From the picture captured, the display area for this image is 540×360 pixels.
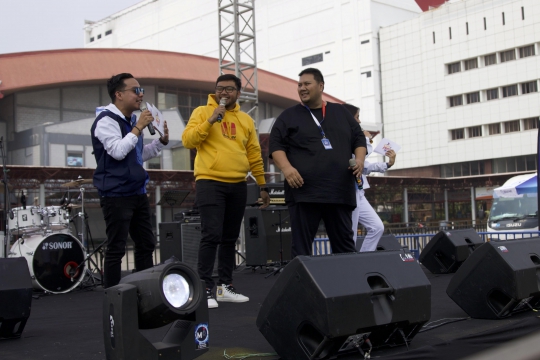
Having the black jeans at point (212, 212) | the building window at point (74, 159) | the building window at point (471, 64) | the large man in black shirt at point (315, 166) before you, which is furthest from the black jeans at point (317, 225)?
the building window at point (471, 64)

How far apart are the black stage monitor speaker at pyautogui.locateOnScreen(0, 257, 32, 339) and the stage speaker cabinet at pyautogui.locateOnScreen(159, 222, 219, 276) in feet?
16.5

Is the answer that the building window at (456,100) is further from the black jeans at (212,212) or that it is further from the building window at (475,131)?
the black jeans at (212,212)

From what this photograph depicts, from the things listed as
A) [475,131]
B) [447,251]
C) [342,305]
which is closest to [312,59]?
[475,131]

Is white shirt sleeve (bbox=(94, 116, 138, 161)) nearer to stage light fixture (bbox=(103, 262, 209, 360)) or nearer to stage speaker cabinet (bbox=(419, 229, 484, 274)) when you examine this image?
stage light fixture (bbox=(103, 262, 209, 360))

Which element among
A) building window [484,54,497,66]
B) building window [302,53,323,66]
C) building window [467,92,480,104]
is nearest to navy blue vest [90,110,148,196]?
building window [484,54,497,66]

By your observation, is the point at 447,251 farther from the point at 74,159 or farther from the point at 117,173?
the point at 74,159

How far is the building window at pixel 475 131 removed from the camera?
172 feet

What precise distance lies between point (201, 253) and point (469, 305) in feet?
6.91

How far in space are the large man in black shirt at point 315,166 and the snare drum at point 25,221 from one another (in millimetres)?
4317

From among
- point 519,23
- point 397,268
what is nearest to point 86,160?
point 397,268

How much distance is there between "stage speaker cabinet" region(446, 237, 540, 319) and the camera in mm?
4016

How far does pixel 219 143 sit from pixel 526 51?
1968 inches

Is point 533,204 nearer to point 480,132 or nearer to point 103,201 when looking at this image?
point 103,201

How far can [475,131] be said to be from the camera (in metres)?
52.7
